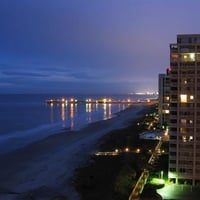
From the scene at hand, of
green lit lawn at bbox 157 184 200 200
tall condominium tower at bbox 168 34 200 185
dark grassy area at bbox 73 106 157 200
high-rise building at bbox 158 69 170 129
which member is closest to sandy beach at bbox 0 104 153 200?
dark grassy area at bbox 73 106 157 200

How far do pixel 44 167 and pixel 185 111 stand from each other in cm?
2638

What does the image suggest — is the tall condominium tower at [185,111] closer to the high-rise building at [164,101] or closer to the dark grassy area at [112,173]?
the dark grassy area at [112,173]

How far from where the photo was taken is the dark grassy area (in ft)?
162

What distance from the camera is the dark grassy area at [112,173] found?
49.3 meters

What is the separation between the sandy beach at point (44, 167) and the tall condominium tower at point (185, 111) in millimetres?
14547

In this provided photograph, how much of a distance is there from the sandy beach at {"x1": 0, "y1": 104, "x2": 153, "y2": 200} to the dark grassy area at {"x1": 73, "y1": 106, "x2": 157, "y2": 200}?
71.6 inches

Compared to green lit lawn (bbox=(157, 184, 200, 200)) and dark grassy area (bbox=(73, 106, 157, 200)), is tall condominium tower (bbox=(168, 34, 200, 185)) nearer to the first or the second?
green lit lawn (bbox=(157, 184, 200, 200))

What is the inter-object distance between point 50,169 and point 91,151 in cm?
1618

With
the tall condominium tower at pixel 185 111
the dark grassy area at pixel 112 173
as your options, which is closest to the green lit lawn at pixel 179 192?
the tall condominium tower at pixel 185 111

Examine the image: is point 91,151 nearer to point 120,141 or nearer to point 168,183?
point 120,141

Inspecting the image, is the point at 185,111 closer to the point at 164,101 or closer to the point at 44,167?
the point at 44,167

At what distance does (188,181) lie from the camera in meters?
53.5

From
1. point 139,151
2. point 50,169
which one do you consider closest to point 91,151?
point 139,151

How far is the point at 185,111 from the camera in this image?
2117 inches
